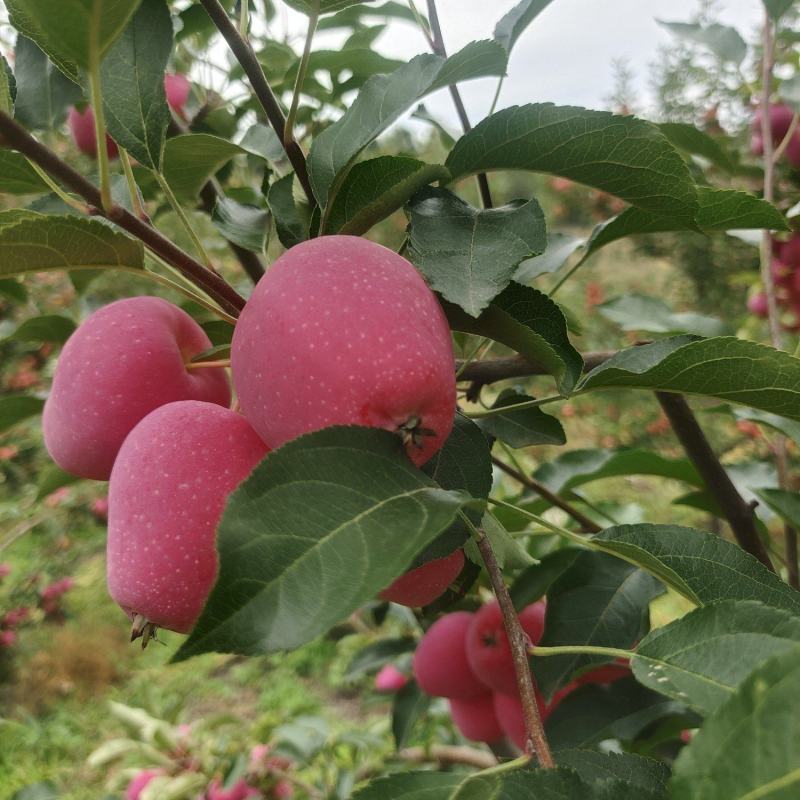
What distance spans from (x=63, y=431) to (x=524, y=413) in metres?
0.32

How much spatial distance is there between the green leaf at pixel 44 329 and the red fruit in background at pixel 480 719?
597mm

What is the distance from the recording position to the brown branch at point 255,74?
411 millimetres

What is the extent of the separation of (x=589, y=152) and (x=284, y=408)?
0.22m

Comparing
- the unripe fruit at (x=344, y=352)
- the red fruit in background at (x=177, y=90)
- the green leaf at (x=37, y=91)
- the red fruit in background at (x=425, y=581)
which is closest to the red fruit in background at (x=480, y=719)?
the red fruit in background at (x=425, y=581)

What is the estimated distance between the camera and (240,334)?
0.36 meters

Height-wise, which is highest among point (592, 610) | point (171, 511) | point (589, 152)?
point (589, 152)

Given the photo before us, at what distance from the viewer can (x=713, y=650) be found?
0.30 meters

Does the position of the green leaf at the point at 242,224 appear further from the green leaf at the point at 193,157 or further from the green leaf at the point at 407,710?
the green leaf at the point at 407,710

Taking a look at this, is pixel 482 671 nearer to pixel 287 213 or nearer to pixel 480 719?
pixel 480 719

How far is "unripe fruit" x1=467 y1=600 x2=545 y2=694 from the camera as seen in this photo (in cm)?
72

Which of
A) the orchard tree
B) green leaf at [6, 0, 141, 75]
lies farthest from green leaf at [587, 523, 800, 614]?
green leaf at [6, 0, 141, 75]

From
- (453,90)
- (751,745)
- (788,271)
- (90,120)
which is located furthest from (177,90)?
(788,271)

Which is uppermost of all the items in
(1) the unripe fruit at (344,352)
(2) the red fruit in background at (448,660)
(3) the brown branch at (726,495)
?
(1) the unripe fruit at (344,352)

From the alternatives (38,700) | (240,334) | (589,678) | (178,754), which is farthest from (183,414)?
(38,700)
